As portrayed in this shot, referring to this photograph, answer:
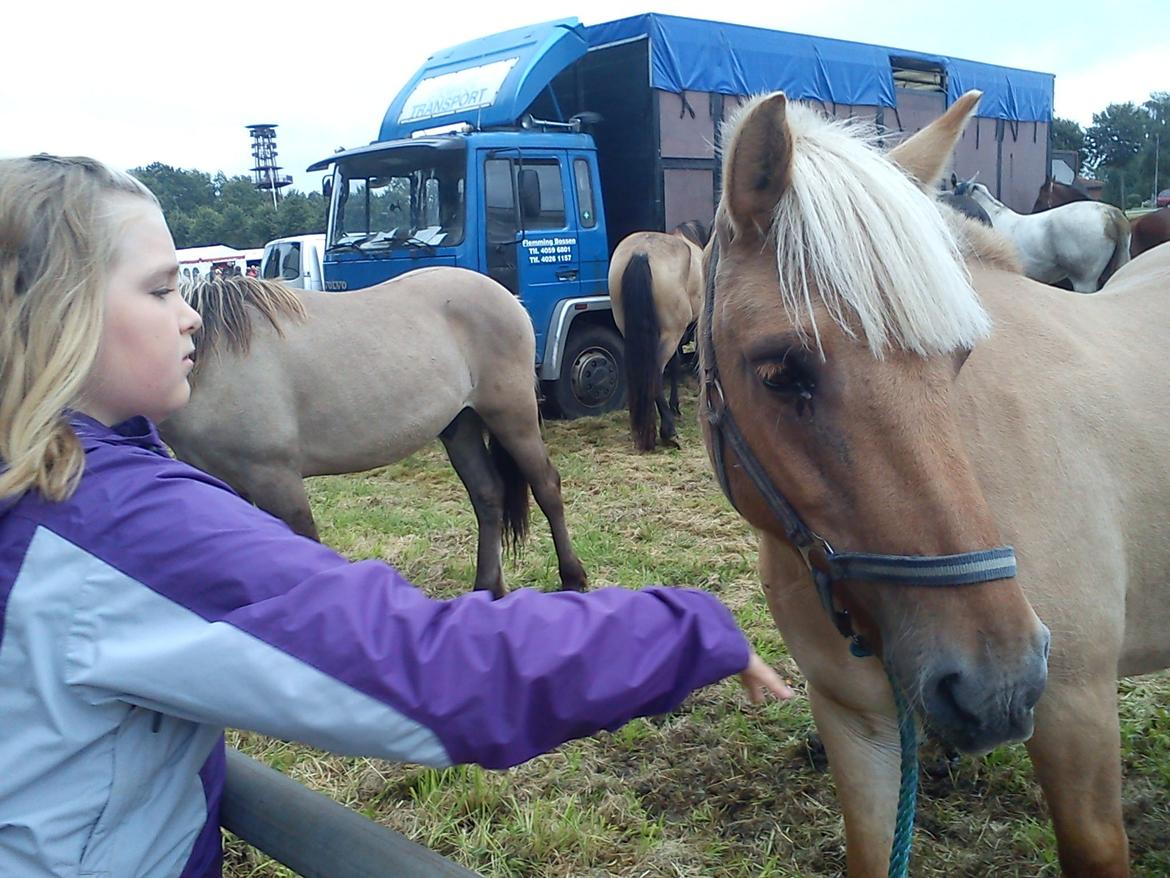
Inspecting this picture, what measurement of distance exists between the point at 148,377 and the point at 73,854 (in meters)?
0.50

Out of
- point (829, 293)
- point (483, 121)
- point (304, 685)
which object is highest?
point (483, 121)

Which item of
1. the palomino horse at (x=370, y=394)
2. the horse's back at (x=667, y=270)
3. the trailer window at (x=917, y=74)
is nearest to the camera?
the palomino horse at (x=370, y=394)

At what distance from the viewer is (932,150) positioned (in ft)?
5.26

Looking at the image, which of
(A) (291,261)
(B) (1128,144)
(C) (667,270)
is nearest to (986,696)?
(C) (667,270)

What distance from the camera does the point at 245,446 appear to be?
3.61 m

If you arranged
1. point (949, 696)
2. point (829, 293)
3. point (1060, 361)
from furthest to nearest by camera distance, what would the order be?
point (1060, 361)
point (829, 293)
point (949, 696)

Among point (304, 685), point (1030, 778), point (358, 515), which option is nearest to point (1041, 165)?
point (358, 515)

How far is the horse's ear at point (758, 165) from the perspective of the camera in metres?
1.30

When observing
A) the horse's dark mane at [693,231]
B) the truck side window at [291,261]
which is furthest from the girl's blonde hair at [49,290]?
the truck side window at [291,261]

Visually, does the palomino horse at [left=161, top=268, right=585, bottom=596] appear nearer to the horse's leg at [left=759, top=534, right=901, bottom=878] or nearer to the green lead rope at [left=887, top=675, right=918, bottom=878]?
the horse's leg at [left=759, top=534, right=901, bottom=878]

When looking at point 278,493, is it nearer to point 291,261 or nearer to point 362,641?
point 362,641

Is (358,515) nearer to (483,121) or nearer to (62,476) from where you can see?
(483,121)

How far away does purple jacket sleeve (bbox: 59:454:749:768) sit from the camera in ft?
2.48

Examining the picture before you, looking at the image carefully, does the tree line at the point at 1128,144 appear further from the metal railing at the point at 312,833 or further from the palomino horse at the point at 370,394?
the metal railing at the point at 312,833
